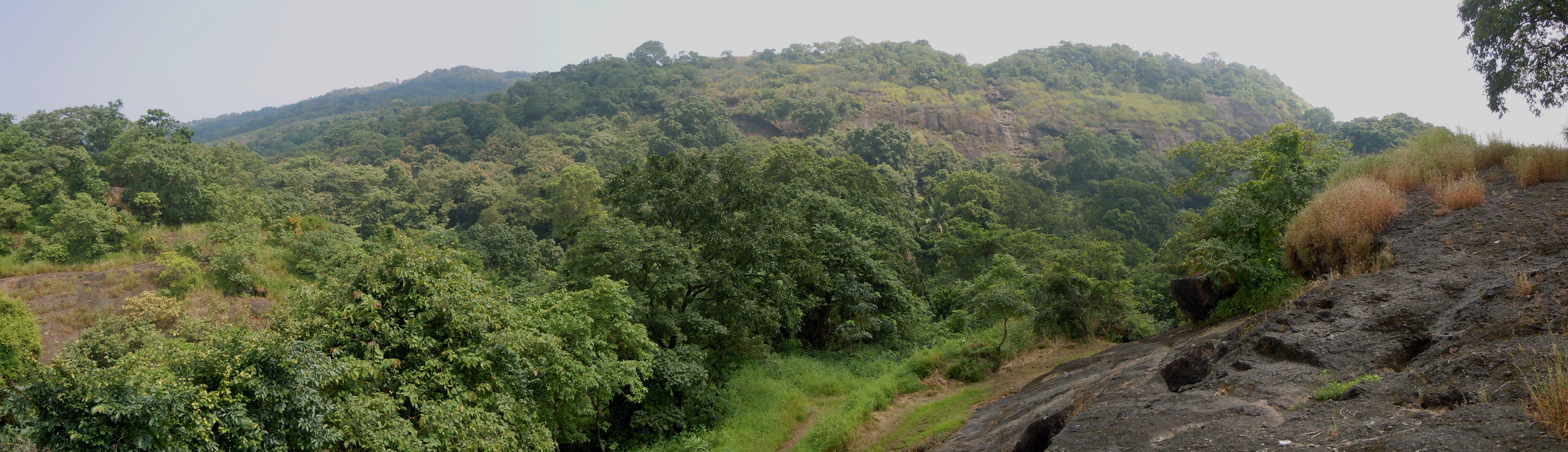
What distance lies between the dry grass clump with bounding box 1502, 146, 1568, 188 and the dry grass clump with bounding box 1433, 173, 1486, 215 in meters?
0.43

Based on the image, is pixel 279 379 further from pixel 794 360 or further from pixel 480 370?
pixel 794 360

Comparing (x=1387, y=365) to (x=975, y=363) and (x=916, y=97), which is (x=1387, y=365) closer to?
(x=975, y=363)

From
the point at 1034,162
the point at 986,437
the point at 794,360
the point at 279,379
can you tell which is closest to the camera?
the point at 279,379

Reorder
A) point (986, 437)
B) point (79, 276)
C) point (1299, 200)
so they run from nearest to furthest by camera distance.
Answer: point (986, 437) < point (1299, 200) < point (79, 276)

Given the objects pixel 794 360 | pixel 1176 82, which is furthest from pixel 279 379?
pixel 1176 82

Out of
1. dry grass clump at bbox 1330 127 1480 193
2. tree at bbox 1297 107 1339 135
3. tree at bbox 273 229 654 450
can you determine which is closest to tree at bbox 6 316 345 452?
tree at bbox 273 229 654 450

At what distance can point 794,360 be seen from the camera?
17594 millimetres

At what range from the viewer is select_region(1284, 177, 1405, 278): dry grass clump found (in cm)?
974

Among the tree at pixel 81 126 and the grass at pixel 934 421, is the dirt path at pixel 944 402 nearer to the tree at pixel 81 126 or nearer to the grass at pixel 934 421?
the grass at pixel 934 421

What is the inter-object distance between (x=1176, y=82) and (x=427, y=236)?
101m

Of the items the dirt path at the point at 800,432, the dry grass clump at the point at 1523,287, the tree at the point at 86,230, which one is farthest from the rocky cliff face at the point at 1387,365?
the tree at the point at 86,230

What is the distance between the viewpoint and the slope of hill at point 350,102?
127 m

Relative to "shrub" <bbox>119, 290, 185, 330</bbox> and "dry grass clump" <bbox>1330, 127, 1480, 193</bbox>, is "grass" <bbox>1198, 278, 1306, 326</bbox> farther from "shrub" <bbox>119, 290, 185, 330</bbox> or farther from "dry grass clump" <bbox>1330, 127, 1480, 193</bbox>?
"shrub" <bbox>119, 290, 185, 330</bbox>

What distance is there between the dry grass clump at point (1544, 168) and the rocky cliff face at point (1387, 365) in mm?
277
